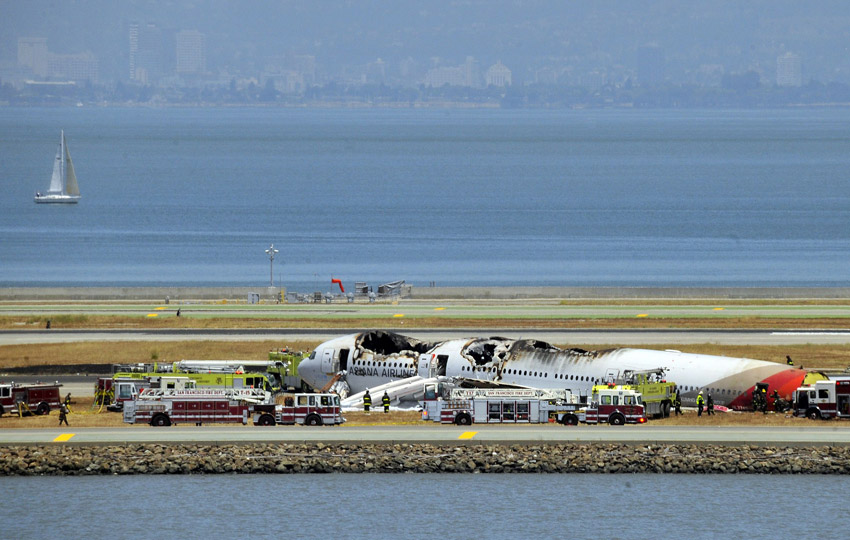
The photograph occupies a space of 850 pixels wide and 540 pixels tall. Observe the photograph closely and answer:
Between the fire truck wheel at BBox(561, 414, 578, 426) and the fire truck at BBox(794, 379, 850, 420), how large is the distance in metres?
12.7

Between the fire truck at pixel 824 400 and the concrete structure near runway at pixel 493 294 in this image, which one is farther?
the concrete structure near runway at pixel 493 294

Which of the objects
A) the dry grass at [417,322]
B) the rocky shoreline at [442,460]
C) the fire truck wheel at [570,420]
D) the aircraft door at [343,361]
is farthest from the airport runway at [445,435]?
the dry grass at [417,322]

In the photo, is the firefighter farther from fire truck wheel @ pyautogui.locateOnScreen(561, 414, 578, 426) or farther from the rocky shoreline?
fire truck wheel @ pyautogui.locateOnScreen(561, 414, 578, 426)

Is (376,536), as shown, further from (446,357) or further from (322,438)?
(446,357)

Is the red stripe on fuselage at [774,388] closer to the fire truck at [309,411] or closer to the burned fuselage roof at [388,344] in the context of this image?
the burned fuselage roof at [388,344]

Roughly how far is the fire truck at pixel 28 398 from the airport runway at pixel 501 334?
29.5 meters

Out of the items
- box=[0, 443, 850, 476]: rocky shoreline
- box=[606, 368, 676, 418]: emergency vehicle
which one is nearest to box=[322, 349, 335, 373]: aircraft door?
box=[606, 368, 676, 418]: emergency vehicle

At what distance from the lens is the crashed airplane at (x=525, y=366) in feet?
257

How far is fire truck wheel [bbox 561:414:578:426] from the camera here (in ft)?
241

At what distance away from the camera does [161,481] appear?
215 ft

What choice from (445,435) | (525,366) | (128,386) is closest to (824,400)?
(525,366)

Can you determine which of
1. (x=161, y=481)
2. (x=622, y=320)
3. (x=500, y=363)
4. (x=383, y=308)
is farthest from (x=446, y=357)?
(x=383, y=308)

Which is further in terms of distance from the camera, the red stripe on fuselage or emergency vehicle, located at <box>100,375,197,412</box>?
emergency vehicle, located at <box>100,375,197,412</box>

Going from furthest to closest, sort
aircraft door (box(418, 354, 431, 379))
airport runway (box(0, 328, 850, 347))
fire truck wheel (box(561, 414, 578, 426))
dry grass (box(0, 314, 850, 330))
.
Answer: dry grass (box(0, 314, 850, 330))
airport runway (box(0, 328, 850, 347))
aircraft door (box(418, 354, 431, 379))
fire truck wheel (box(561, 414, 578, 426))
